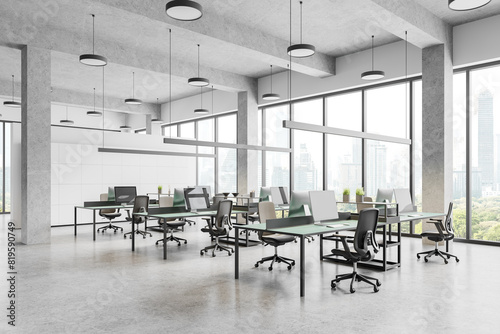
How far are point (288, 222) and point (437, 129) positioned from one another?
507cm

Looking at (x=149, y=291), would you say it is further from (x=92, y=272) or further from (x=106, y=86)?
(x=106, y=86)

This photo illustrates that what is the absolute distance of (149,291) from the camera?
515 centimetres

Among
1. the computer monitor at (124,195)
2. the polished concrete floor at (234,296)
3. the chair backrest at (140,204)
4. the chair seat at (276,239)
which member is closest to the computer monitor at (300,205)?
the chair seat at (276,239)

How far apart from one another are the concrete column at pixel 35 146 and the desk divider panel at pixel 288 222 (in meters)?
6.04

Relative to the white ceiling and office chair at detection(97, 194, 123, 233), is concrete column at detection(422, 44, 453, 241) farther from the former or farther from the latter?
Result: office chair at detection(97, 194, 123, 233)

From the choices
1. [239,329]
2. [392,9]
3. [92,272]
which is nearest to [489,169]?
[392,9]

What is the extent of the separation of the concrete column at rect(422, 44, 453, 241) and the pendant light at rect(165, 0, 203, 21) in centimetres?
589

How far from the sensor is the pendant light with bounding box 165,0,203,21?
5721 millimetres

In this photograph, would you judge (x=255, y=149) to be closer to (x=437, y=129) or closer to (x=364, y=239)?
(x=437, y=129)

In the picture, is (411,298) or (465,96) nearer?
(411,298)

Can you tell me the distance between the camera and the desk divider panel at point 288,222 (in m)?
5.67

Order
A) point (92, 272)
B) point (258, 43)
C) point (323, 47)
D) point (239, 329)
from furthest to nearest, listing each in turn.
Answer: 1. point (323, 47)
2. point (258, 43)
3. point (92, 272)
4. point (239, 329)

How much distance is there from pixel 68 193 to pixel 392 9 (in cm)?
1085

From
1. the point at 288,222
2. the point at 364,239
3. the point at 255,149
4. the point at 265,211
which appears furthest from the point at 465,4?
the point at 255,149
